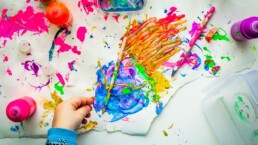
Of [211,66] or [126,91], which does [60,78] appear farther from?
[211,66]

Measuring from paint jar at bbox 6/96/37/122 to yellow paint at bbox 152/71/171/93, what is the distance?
33 cm

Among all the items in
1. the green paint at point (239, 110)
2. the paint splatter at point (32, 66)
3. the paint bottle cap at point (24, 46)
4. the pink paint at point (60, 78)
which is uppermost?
the paint bottle cap at point (24, 46)

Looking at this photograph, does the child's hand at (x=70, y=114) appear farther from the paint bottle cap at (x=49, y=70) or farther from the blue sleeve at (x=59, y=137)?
the paint bottle cap at (x=49, y=70)

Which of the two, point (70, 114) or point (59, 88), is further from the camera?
point (59, 88)

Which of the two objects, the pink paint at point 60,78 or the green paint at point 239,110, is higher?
the pink paint at point 60,78

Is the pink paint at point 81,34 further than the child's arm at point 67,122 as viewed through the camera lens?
Yes

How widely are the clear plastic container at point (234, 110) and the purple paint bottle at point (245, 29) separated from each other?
106mm

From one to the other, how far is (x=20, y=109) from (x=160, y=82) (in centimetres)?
36

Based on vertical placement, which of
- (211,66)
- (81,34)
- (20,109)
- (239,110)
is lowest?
(239,110)

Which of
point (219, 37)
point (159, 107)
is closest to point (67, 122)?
point (159, 107)

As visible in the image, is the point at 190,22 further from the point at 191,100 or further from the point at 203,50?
the point at 191,100

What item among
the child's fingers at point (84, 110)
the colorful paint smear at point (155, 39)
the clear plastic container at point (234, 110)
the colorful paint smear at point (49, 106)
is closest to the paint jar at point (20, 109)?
the colorful paint smear at point (49, 106)

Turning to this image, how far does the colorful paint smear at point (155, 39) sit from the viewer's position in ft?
2.35

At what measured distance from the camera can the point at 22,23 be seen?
0.73 m
